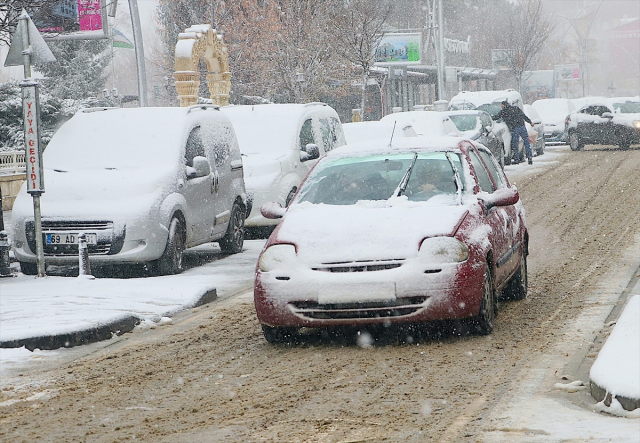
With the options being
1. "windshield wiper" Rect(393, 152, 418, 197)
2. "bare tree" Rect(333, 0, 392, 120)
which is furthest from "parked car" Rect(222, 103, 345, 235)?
"bare tree" Rect(333, 0, 392, 120)

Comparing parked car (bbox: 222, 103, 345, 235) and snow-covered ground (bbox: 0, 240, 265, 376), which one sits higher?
parked car (bbox: 222, 103, 345, 235)

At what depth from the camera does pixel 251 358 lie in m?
7.26

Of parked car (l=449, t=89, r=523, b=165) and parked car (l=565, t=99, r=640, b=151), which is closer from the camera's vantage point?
parked car (l=449, t=89, r=523, b=165)

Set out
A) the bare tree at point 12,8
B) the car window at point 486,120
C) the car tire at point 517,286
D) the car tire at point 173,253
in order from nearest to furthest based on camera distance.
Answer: the car tire at point 517,286 < the car tire at point 173,253 < the bare tree at point 12,8 < the car window at point 486,120

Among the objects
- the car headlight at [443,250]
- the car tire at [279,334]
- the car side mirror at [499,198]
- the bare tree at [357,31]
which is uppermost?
the bare tree at [357,31]

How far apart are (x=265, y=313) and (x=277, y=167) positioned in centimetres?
757

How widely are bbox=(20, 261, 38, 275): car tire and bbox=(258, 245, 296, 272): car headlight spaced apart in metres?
4.96

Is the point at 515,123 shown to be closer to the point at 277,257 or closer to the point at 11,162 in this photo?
the point at 11,162

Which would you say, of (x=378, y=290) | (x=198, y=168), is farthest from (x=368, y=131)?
(x=378, y=290)

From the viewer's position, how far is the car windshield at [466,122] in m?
25.9

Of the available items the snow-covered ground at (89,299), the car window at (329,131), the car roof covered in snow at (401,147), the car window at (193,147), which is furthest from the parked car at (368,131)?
the car roof covered in snow at (401,147)

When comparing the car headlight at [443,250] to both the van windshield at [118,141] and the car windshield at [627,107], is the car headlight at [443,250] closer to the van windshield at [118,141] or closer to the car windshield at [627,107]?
the van windshield at [118,141]

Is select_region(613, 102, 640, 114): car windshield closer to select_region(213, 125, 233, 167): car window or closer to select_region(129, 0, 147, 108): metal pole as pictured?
select_region(129, 0, 147, 108): metal pole

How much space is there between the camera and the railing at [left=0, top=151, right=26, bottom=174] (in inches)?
917
